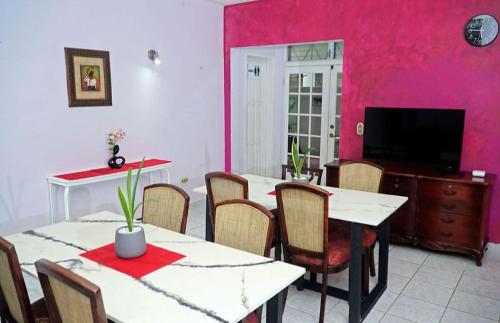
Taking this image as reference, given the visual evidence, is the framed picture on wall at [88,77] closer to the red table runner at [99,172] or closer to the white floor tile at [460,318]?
the red table runner at [99,172]

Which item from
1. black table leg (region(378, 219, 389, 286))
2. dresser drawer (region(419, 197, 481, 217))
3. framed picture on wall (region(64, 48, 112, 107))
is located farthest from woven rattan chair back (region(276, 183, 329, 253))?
framed picture on wall (region(64, 48, 112, 107))

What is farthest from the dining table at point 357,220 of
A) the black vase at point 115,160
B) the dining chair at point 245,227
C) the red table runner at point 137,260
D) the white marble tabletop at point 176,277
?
the black vase at point 115,160

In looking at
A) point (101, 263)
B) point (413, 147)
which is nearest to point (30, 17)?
point (101, 263)

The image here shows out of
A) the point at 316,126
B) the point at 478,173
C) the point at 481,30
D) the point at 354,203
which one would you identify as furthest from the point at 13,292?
the point at 316,126

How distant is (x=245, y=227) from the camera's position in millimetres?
2279

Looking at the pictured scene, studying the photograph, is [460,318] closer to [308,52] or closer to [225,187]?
[225,187]

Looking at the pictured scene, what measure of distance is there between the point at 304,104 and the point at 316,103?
0.24 meters

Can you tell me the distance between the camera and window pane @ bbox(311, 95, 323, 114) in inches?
238

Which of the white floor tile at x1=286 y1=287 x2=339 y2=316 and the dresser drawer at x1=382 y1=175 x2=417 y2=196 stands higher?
the dresser drawer at x1=382 y1=175 x2=417 y2=196

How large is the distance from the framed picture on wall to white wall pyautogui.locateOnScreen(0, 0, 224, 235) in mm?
68

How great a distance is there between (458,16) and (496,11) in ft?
1.06

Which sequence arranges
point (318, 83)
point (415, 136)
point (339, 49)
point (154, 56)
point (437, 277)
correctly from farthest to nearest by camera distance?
point (318, 83) → point (339, 49) → point (154, 56) → point (415, 136) → point (437, 277)

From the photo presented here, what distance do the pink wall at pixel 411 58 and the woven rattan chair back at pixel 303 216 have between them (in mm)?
2352

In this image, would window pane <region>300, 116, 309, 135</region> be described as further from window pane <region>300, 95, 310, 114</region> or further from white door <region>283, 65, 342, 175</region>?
window pane <region>300, 95, 310, 114</region>
